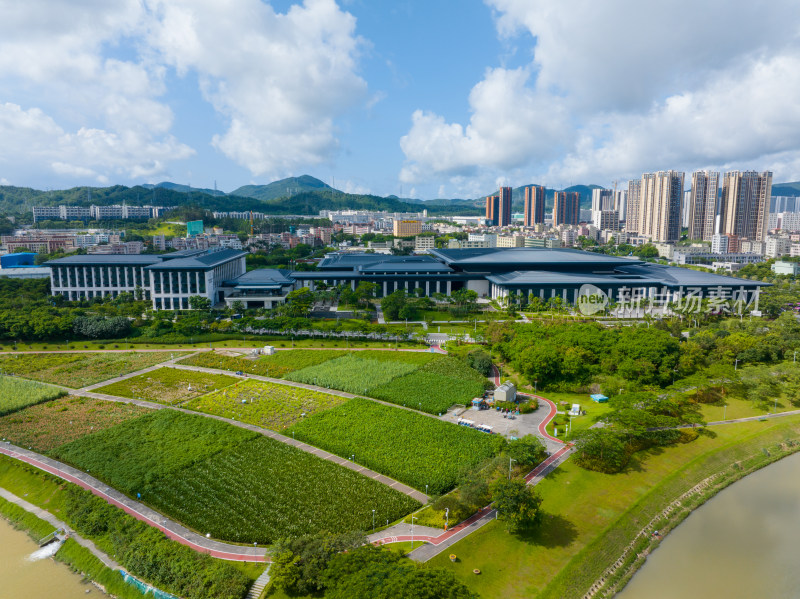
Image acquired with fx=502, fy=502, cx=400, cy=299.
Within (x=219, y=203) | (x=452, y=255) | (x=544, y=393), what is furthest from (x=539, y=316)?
(x=219, y=203)

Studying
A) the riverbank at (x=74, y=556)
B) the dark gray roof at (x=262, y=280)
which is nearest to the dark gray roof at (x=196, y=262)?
the dark gray roof at (x=262, y=280)

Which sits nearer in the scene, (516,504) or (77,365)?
(516,504)

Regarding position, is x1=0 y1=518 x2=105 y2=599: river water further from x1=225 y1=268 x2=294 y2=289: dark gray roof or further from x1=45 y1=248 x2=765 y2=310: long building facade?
x1=225 y1=268 x2=294 y2=289: dark gray roof

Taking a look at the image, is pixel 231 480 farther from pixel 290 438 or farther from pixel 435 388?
Answer: pixel 435 388

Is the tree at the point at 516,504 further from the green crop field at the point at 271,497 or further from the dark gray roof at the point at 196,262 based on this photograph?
the dark gray roof at the point at 196,262

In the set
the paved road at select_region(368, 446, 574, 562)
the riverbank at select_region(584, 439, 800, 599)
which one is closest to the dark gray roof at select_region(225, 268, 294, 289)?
the paved road at select_region(368, 446, 574, 562)

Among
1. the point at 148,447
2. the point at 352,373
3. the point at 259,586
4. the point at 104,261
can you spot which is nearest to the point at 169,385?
the point at 148,447
